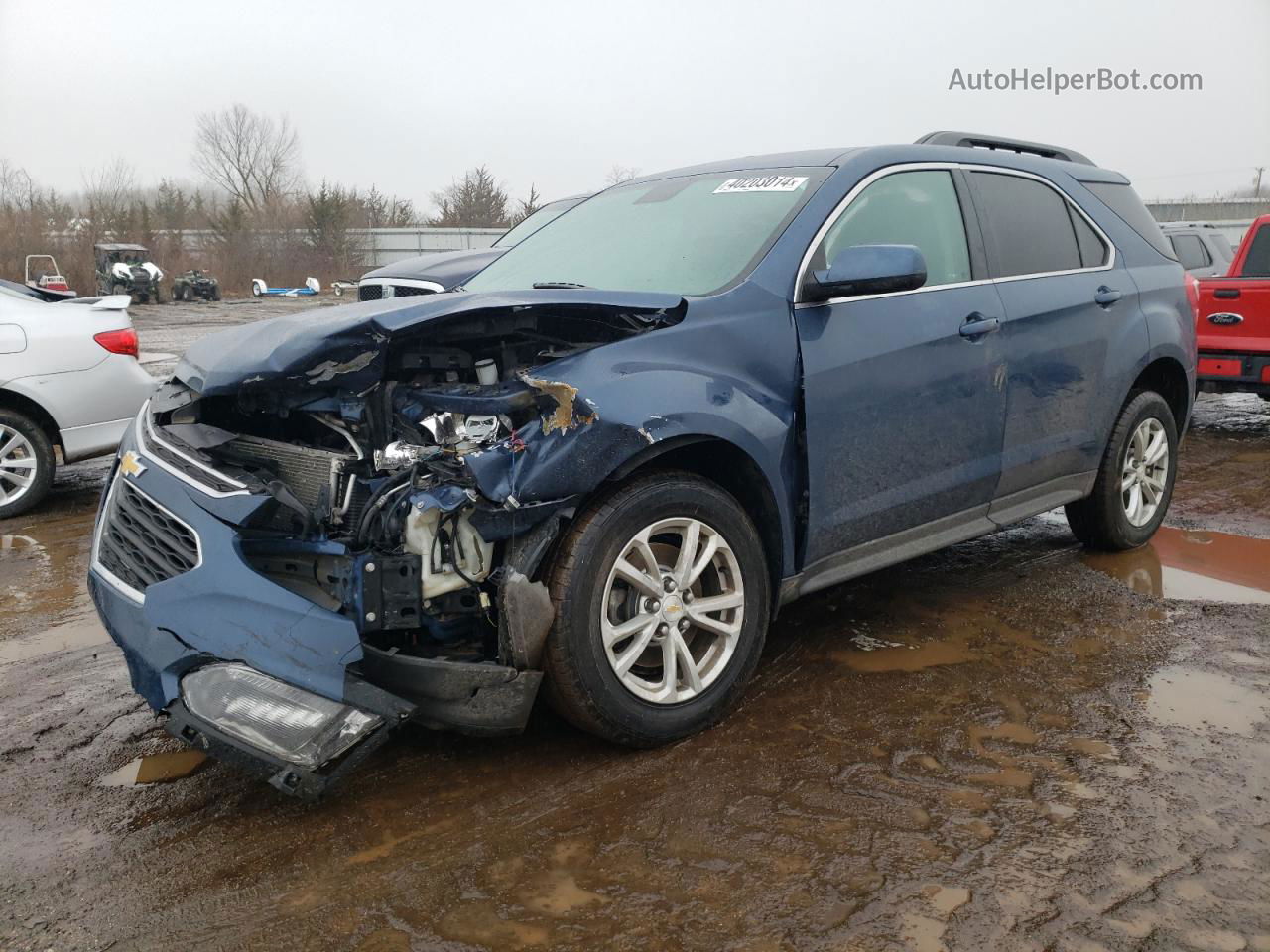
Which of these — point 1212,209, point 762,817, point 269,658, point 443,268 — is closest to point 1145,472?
point 762,817

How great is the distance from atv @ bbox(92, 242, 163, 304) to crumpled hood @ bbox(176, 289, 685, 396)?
32875mm

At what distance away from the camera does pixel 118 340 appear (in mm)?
6391

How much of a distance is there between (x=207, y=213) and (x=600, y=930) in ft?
161

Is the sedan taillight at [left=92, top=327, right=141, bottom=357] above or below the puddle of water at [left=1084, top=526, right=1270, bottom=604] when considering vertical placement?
above

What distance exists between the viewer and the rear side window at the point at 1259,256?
28.9 ft

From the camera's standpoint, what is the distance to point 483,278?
4246mm

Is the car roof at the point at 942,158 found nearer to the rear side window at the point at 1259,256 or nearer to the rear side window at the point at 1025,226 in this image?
the rear side window at the point at 1025,226

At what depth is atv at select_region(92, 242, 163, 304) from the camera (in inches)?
1276

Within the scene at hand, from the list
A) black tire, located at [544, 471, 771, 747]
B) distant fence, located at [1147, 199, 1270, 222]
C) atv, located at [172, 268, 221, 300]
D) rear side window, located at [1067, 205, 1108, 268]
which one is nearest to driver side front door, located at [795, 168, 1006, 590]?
black tire, located at [544, 471, 771, 747]

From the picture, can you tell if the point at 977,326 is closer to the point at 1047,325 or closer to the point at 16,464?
the point at 1047,325

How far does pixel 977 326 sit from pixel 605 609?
1938 mm

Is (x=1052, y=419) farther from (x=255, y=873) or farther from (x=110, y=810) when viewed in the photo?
(x=110, y=810)

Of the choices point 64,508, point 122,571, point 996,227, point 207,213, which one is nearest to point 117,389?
point 64,508

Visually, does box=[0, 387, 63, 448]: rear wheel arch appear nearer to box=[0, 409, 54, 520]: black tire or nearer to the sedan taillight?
box=[0, 409, 54, 520]: black tire
